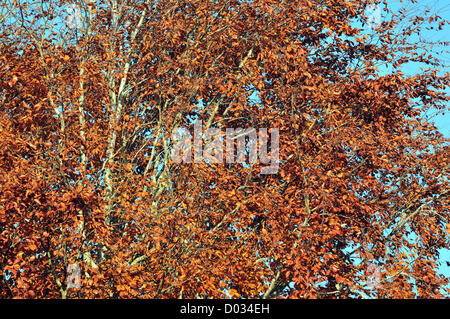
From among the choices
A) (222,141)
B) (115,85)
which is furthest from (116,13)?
(222,141)

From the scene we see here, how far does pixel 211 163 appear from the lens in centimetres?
1479

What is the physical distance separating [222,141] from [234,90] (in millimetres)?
1744

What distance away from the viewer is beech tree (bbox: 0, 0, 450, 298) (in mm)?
11992

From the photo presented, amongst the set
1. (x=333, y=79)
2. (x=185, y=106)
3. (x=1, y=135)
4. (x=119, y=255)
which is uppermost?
(x=333, y=79)

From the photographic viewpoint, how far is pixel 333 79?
17.8m

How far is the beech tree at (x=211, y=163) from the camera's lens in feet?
39.3
